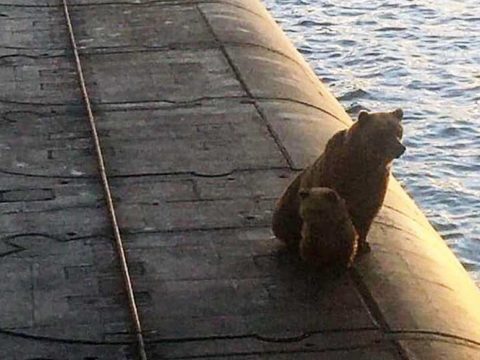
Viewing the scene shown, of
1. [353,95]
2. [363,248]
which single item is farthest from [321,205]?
[353,95]

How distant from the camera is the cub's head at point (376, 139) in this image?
9.55m

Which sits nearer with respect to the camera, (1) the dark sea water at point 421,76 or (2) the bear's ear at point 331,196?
(2) the bear's ear at point 331,196

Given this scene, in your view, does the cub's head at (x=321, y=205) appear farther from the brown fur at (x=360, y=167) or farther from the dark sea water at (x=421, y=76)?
the dark sea water at (x=421, y=76)

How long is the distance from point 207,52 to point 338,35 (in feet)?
25.9

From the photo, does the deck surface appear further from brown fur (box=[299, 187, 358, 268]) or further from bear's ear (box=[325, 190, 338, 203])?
bear's ear (box=[325, 190, 338, 203])

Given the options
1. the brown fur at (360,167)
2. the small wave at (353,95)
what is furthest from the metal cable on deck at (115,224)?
the small wave at (353,95)

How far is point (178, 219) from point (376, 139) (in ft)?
6.81

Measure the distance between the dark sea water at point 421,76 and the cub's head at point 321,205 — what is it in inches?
225

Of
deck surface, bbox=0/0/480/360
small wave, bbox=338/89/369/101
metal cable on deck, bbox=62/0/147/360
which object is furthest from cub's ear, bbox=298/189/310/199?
small wave, bbox=338/89/369/101

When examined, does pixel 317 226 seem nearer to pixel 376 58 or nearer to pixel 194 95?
Answer: pixel 194 95

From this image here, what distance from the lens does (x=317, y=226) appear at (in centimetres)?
935

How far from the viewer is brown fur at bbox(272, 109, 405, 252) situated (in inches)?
377

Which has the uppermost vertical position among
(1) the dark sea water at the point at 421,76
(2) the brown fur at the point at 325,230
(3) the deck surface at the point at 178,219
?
(2) the brown fur at the point at 325,230

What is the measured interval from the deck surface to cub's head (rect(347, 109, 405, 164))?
90cm
